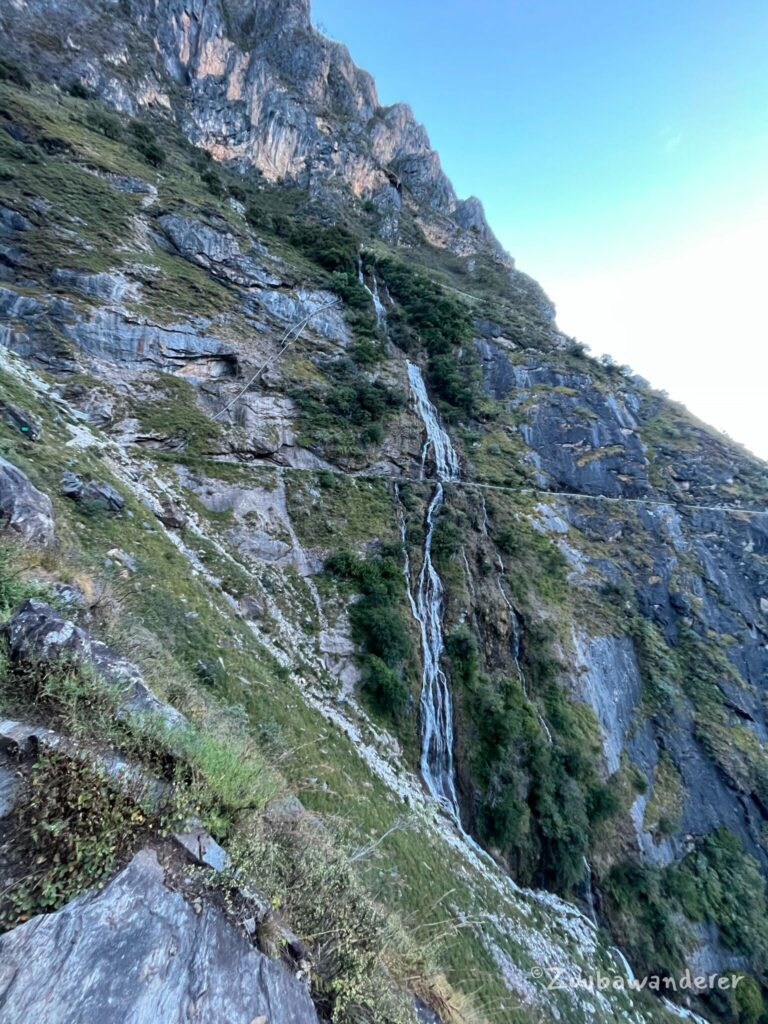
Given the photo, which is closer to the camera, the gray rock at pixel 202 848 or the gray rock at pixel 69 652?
the gray rock at pixel 202 848

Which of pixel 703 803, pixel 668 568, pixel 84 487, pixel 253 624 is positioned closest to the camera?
pixel 84 487

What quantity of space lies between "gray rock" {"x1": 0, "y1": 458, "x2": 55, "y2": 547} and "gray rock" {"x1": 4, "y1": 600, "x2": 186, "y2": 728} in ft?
13.1

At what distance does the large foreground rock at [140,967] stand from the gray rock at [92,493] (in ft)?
41.9

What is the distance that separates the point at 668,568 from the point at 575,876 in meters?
19.0

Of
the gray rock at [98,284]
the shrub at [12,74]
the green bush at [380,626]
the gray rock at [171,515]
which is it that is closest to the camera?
the green bush at [380,626]

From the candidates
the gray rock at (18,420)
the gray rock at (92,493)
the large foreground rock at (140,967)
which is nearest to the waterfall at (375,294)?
the gray rock at (18,420)

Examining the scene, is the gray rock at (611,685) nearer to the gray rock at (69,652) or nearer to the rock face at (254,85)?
the gray rock at (69,652)

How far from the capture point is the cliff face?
3.64m

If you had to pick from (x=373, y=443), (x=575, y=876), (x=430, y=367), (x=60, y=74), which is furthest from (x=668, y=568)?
(x=60, y=74)

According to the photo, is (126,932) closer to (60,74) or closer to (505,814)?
(505,814)

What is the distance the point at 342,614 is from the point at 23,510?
1110 centimetres

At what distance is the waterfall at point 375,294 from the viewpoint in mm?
37125

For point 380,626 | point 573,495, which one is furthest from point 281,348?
point 573,495

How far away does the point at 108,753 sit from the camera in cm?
346
